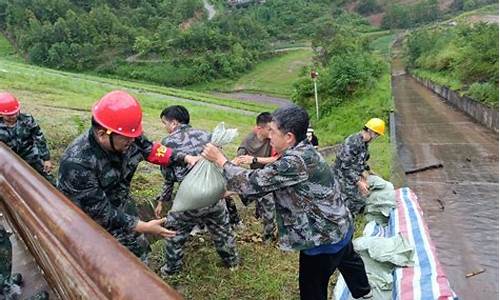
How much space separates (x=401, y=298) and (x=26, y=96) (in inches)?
513

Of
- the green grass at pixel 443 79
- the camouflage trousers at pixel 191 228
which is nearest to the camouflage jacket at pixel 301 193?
the camouflage trousers at pixel 191 228

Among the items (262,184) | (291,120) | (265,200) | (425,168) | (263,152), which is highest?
(291,120)

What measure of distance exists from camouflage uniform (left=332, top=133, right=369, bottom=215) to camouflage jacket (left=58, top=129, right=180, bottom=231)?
3.46 meters

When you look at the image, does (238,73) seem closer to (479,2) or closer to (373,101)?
(373,101)

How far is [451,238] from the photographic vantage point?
598 cm

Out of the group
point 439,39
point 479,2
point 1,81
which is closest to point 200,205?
point 1,81

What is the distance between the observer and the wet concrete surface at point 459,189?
16.9ft

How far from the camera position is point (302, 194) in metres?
2.70

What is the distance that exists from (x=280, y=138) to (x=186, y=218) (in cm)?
148

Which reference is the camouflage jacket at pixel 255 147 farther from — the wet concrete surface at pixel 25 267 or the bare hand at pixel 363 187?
the wet concrete surface at pixel 25 267

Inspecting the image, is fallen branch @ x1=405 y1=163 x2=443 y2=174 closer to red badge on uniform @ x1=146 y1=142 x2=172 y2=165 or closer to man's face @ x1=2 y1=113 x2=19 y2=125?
red badge on uniform @ x1=146 y1=142 x2=172 y2=165

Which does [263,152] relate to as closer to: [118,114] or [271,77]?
[118,114]

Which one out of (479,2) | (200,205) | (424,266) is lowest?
(424,266)

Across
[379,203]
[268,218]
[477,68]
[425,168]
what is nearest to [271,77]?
[477,68]
